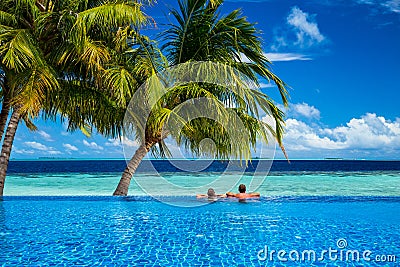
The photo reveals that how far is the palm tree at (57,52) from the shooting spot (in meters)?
8.41

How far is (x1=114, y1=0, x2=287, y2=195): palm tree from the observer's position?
30.4 feet

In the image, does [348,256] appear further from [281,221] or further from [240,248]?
[281,221]

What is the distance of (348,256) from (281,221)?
2.13m

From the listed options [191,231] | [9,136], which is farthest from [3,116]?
[191,231]

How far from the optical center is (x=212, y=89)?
9789 mm

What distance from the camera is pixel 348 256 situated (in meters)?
5.67

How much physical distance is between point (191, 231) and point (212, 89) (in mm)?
3755

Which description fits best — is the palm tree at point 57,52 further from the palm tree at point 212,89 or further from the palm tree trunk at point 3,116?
the palm tree at point 212,89

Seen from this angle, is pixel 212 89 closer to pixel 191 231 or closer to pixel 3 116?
pixel 191 231

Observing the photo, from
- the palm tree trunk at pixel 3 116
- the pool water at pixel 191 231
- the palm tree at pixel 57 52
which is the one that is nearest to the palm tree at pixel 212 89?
the palm tree at pixel 57 52

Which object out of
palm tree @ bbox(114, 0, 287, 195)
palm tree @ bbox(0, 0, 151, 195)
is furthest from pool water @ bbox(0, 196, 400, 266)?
palm tree @ bbox(0, 0, 151, 195)

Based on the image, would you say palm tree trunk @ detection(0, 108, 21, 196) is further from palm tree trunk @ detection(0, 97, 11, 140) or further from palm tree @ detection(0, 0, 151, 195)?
palm tree trunk @ detection(0, 97, 11, 140)

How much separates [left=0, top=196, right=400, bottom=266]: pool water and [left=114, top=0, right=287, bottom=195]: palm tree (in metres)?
1.36

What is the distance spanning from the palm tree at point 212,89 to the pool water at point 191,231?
1.36 m
